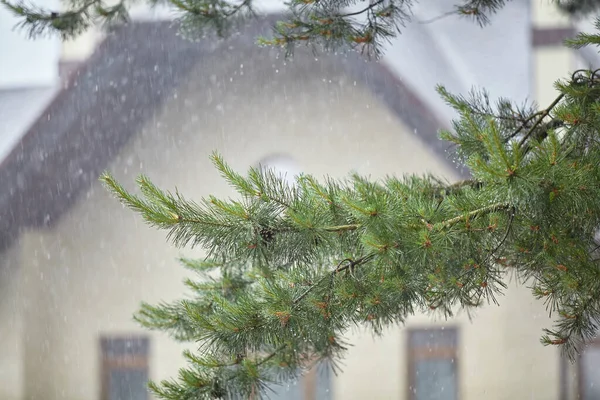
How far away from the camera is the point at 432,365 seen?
498 centimetres

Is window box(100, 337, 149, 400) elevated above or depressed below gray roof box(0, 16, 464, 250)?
below

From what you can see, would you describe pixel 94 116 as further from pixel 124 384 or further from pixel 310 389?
pixel 310 389

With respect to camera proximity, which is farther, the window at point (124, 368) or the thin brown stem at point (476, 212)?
the window at point (124, 368)

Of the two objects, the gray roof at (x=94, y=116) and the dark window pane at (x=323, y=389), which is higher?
the gray roof at (x=94, y=116)

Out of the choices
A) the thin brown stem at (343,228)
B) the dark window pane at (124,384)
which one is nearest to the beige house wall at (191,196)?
the dark window pane at (124,384)

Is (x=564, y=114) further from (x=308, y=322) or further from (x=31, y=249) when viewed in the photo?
(x=31, y=249)

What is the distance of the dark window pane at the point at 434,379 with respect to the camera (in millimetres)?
4957

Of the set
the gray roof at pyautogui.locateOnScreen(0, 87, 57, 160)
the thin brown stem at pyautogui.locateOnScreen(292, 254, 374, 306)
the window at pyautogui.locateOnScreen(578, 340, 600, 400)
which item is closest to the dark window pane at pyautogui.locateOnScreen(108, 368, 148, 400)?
the gray roof at pyautogui.locateOnScreen(0, 87, 57, 160)

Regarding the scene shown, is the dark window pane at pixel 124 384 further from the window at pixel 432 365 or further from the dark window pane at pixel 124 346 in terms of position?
the window at pixel 432 365

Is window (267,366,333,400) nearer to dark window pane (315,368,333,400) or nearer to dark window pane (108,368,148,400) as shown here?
dark window pane (315,368,333,400)

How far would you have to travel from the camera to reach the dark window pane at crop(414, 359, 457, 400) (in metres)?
4.96

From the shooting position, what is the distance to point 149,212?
52.6 inches

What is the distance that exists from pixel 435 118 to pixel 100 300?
243 centimetres

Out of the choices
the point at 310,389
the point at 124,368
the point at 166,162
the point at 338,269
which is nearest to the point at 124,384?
the point at 124,368
